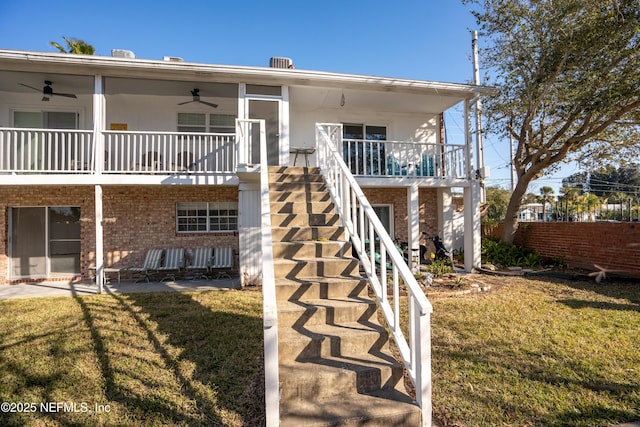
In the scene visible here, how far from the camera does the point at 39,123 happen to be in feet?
28.8

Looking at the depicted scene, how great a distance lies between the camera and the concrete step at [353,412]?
2373mm

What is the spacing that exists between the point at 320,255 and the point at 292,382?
197 centimetres

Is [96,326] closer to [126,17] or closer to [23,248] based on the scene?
[23,248]

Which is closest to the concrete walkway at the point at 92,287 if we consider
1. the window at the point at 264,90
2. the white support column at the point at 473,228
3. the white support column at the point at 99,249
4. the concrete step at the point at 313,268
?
the white support column at the point at 99,249

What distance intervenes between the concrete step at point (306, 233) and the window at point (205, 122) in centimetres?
605

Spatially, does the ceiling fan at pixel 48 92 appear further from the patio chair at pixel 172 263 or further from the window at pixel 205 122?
the patio chair at pixel 172 263

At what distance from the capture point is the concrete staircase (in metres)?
2.49

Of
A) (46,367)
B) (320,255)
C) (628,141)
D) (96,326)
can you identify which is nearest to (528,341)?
(320,255)

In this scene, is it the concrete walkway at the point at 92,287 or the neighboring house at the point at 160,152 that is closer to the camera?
the concrete walkway at the point at 92,287

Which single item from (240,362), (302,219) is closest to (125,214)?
(302,219)

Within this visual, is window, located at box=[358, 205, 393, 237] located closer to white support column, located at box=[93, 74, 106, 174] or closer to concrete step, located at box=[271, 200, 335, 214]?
concrete step, located at box=[271, 200, 335, 214]

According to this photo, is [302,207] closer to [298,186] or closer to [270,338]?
[298,186]

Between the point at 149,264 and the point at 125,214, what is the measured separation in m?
1.59

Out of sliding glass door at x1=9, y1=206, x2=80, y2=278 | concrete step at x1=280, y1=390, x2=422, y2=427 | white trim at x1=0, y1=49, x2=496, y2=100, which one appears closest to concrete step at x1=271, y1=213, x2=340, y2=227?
concrete step at x1=280, y1=390, x2=422, y2=427
